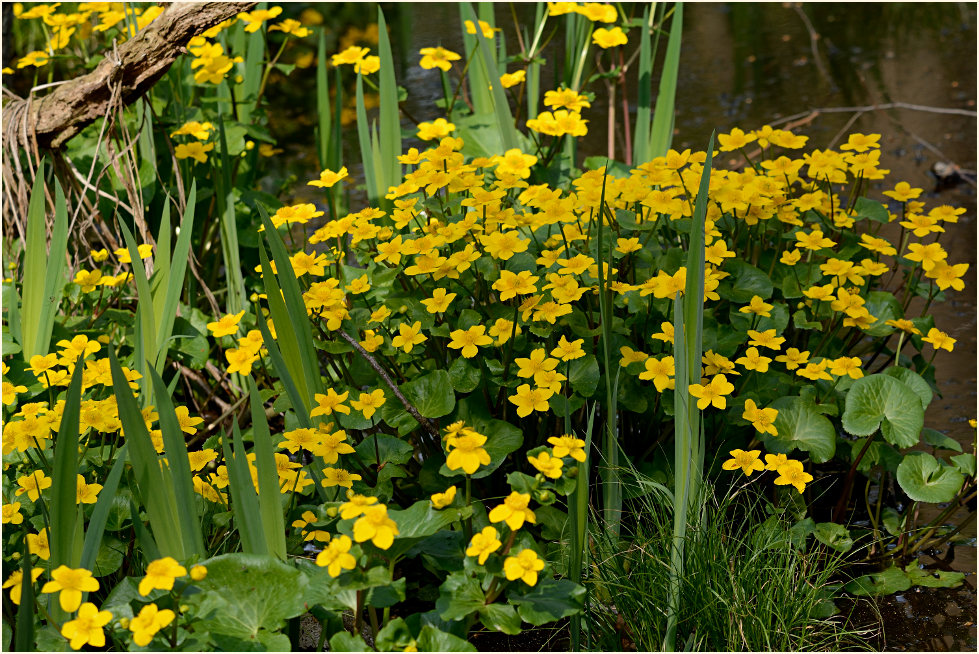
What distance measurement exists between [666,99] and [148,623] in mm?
2049

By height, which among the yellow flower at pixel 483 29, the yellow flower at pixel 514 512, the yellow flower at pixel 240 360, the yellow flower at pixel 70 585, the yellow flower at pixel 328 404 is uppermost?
the yellow flower at pixel 483 29

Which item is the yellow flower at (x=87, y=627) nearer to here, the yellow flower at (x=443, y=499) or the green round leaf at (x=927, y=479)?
the yellow flower at (x=443, y=499)

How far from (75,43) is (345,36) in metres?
1.82

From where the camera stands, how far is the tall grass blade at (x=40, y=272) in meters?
1.97

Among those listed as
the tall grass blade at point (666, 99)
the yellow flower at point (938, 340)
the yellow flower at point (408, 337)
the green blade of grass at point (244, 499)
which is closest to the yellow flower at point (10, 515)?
the green blade of grass at point (244, 499)

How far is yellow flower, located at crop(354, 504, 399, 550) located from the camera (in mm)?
1145

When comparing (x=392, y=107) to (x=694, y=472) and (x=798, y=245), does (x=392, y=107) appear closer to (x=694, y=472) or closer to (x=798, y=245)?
(x=798, y=245)

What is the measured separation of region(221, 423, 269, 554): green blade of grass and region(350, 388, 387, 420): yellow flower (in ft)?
0.90

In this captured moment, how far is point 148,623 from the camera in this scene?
1.13 metres

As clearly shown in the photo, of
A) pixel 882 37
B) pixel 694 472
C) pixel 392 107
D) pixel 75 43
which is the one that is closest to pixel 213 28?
pixel 392 107

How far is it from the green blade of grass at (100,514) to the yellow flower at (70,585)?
0.10m

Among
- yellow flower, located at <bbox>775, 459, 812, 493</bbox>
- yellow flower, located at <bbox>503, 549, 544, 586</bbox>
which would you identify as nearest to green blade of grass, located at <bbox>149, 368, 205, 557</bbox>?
yellow flower, located at <bbox>503, 549, 544, 586</bbox>

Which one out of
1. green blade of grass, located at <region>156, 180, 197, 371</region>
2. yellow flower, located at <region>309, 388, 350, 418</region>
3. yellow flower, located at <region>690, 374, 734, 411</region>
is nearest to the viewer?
yellow flower, located at <region>690, 374, 734, 411</region>

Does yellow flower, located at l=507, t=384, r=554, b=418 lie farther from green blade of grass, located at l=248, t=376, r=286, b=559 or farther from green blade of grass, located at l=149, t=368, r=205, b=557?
green blade of grass, located at l=149, t=368, r=205, b=557
